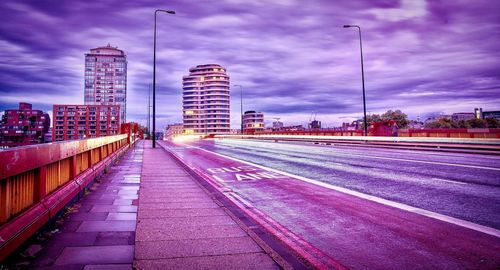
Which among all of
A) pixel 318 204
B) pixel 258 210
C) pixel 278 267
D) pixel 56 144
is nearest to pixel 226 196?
pixel 258 210

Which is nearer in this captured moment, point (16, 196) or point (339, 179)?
point (16, 196)

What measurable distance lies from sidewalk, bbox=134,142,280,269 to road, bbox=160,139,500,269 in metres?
0.64

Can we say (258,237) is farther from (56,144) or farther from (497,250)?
(56,144)

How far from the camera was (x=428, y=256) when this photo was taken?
4.42 meters

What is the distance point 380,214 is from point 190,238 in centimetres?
367

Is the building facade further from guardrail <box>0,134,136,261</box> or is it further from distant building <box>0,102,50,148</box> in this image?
guardrail <box>0,134,136,261</box>

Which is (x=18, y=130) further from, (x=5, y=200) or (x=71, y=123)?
(x=71, y=123)

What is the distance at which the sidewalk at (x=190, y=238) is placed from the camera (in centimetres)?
422

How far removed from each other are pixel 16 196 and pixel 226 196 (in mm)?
4900

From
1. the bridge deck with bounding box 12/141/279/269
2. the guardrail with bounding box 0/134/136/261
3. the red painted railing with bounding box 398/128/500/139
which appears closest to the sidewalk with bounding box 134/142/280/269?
the bridge deck with bounding box 12/141/279/269

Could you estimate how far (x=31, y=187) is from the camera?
17.1 feet

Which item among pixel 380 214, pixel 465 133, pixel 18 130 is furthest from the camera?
pixel 465 133

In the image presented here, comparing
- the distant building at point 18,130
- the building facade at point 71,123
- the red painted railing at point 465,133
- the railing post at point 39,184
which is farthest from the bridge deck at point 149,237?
the red painted railing at point 465,133

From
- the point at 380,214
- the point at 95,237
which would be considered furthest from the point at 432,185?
the point at 95,237
